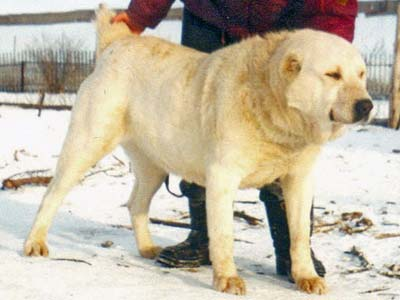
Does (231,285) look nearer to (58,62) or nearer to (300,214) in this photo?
(300,214)

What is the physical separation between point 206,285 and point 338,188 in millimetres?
2920

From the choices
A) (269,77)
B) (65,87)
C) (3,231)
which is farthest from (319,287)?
(65,87)

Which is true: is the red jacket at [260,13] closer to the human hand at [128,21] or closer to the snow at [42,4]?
the human hand at [128,21]

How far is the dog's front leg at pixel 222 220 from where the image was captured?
4.08 metres

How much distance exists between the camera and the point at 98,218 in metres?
6.05

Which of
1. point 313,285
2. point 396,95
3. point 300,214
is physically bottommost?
point 396,95

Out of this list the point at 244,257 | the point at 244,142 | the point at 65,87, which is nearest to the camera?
the point at 244,142

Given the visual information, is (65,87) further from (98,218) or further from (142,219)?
(142,219)

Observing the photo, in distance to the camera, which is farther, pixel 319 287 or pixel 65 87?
pixel 65 87

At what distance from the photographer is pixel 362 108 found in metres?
3.65

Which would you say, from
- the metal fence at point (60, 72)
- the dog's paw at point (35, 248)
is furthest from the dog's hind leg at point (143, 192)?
the metal fence at point (60, 72)

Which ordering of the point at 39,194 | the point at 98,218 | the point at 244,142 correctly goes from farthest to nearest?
the point at 39,194
the point at 98,218
the point at 244,142

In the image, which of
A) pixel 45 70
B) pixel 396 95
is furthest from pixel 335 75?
pixel 45 70

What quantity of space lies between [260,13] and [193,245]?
134 cm
